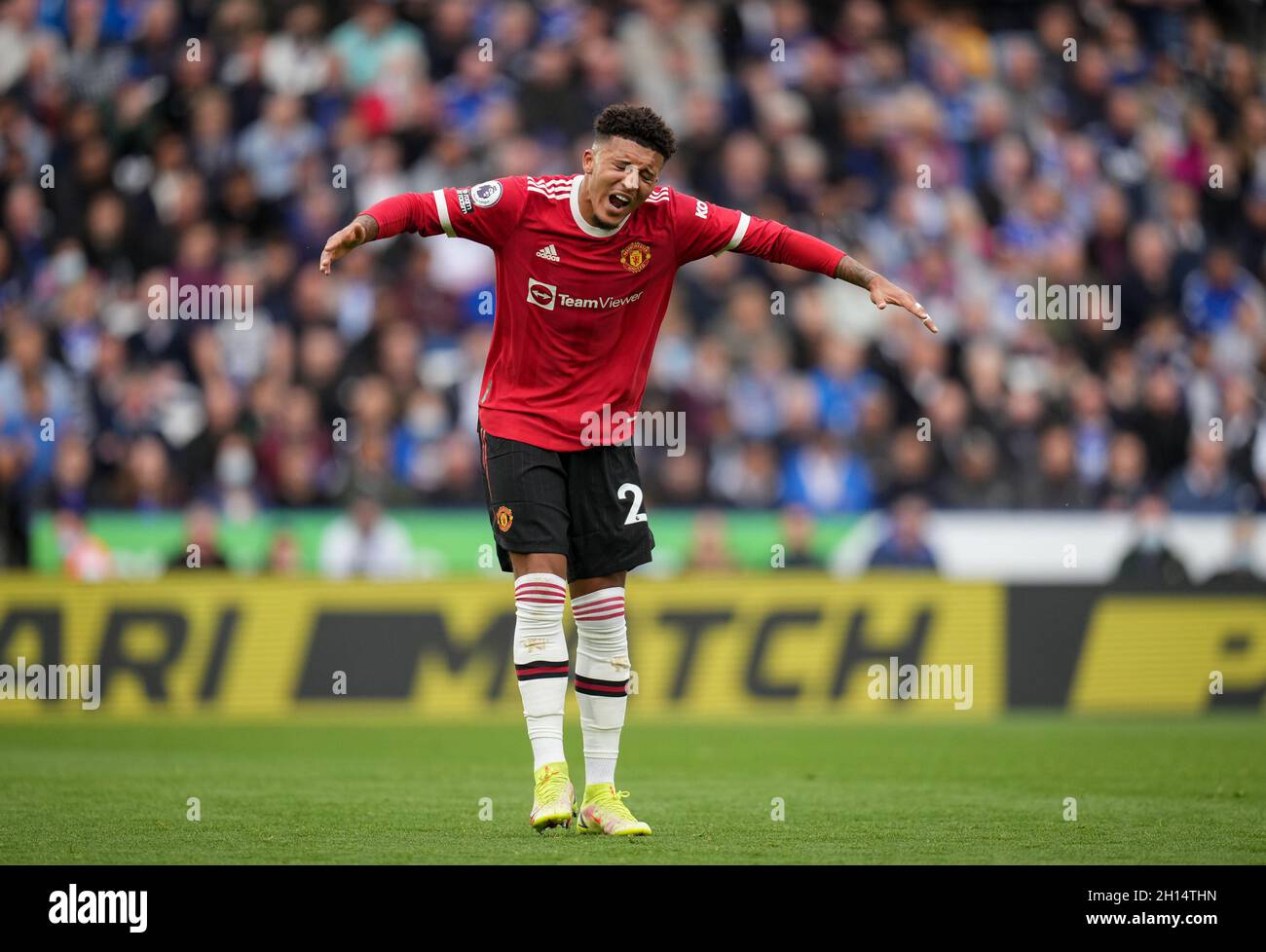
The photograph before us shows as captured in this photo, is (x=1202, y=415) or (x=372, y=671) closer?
(x=372, y=671)

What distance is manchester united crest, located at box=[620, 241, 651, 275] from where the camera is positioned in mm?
7484

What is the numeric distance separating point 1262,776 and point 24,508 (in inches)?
391

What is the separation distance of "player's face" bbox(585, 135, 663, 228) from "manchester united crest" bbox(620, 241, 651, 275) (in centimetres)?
17

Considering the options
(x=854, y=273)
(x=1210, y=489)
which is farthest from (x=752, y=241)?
(x=1210, y=489)

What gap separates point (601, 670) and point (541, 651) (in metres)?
0.35

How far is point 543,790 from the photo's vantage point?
7.14 m

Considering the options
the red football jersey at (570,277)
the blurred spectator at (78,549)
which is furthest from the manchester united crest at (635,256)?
the blurred spectator at (78,549)

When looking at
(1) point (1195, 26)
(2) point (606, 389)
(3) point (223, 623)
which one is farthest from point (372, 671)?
(1) point (1195, 26)

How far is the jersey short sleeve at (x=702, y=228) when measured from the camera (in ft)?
25.0

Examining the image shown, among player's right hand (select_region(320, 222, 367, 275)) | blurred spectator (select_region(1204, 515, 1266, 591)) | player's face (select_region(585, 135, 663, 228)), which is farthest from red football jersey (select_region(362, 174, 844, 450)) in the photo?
blurred spectator (select_region(1204, 515, 1266, 591))

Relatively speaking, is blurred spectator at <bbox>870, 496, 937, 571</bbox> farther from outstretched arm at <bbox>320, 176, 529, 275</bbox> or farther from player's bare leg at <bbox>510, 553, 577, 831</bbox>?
outstretched arm at <bbox>320, 176, 529, 275</bbox>

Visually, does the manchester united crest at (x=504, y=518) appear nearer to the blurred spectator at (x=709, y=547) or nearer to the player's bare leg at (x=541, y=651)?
the player's bare leg at (x=541, y=651)

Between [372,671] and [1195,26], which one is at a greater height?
[1195,26]
